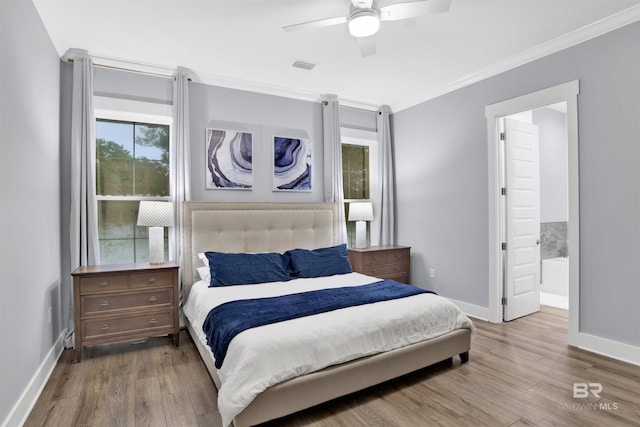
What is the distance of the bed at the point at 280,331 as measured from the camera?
6.51 ft

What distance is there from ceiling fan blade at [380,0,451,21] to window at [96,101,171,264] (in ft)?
8.42

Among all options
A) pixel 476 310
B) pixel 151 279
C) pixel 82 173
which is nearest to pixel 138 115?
pixel 82 173

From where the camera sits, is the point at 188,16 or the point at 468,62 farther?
the point at 468,62

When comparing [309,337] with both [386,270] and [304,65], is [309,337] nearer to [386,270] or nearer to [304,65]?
[386,270]

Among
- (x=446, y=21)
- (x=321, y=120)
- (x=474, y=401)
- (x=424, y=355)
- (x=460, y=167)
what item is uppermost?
(x=446, y=21)

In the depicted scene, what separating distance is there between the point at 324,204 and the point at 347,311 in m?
2.25

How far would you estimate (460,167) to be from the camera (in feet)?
14.1

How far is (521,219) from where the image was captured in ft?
13.6

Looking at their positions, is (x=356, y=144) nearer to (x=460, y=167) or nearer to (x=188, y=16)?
(x=460, y=167)

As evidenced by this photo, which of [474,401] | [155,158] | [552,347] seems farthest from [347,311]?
[155,158]

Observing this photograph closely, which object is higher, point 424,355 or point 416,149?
point 416,149

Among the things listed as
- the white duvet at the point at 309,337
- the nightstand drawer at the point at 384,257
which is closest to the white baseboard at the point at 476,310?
the nightstand drawer at the point at 384,257

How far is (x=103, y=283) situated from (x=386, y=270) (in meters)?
3.22

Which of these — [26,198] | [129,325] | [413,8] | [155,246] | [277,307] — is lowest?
[129,325]
